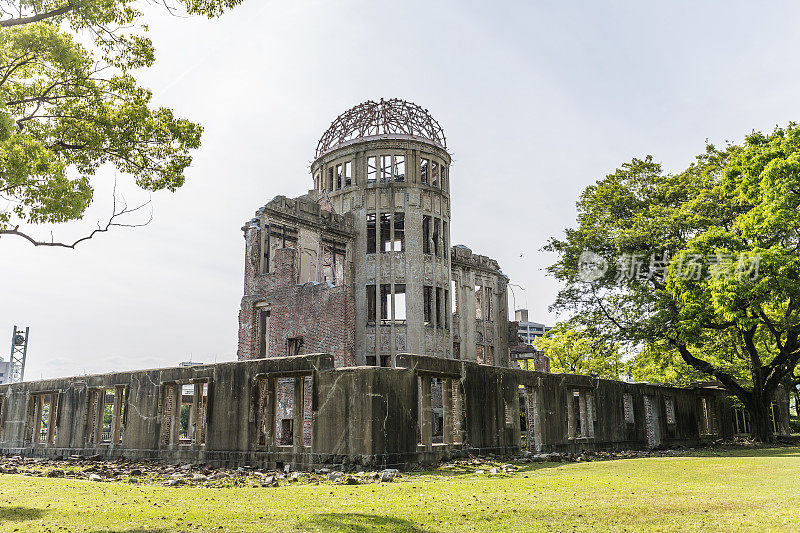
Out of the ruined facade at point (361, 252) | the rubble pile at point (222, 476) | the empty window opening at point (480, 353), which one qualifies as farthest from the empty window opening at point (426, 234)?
the rubble pile at point (222, 476)

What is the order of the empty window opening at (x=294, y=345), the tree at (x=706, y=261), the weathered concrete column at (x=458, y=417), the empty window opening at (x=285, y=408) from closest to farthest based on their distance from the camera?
1. the weathered concrete column at (x=458, y=417)
2. the tree at (x=706, y=261)
3. the empty window opening at (x=285, y=408)
4. the empty window opening at (x=294, y=345)

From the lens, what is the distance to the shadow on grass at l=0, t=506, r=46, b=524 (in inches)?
313

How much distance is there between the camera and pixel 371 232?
3556 cm

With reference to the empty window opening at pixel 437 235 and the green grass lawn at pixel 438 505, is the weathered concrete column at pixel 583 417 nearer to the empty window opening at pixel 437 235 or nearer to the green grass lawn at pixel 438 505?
the green grass lawn at pixel 438 505

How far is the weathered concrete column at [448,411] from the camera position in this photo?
18406 millimetres

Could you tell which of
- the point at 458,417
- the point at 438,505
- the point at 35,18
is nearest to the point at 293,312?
the point at 458,417

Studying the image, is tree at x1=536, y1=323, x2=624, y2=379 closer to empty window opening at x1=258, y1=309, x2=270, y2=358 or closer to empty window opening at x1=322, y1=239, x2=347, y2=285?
empty window opening at x1=322, y1=239, x2=347, y2=285

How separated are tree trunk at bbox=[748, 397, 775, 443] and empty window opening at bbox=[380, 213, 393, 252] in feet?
60.9

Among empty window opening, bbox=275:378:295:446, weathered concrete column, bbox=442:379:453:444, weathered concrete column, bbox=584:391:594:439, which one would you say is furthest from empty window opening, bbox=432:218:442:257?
weathered concrete column, bbox=442:379:453:444

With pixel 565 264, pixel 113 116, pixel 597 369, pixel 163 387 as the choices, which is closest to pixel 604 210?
pixel 565 264

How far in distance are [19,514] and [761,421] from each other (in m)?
29.6

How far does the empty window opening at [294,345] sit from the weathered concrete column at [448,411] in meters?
12.0

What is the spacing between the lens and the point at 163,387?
21469mm

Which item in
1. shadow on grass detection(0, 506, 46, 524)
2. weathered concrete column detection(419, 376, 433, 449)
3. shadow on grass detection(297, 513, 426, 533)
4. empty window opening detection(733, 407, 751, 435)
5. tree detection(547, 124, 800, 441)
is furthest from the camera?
empty window opening detection(733, 407, 751, 435)
